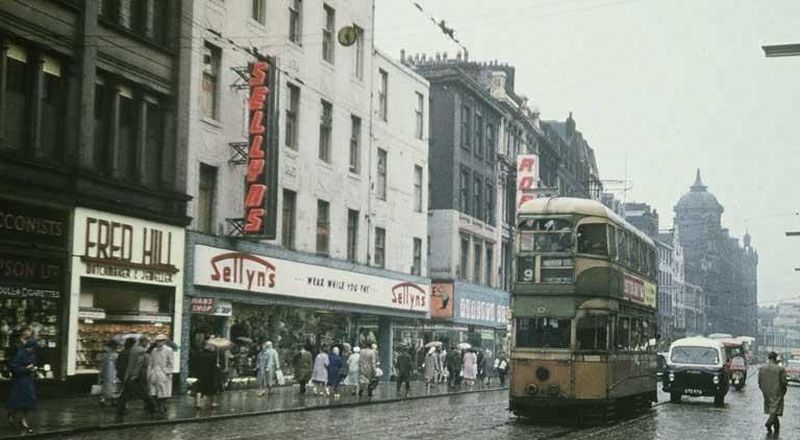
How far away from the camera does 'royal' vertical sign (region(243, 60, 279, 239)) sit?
3303 cm

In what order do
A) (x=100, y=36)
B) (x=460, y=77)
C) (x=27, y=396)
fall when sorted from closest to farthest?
(x=27, y=396) → (x=100, y=36) → (x=460, y=77)

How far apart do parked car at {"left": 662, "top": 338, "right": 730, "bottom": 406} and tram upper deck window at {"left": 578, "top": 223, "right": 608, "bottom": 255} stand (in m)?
12.5

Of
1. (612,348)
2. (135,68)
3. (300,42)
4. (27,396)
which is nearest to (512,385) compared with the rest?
(612,348)

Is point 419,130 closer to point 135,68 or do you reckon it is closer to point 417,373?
point 417,373

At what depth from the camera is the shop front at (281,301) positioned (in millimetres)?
32344

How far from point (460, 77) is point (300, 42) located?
17.0 metres

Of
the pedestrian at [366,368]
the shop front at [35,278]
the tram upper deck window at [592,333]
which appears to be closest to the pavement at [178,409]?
the pedestrian at [366,368]

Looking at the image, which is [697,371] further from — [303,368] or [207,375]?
[207,375]

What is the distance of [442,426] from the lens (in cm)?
2267

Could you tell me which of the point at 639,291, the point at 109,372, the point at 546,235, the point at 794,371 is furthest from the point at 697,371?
the point at 794,371

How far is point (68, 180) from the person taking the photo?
2680cm

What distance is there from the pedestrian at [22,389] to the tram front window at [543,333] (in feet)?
37.6

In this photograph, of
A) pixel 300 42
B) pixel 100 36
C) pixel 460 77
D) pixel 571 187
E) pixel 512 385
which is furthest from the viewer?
pixel 571 187

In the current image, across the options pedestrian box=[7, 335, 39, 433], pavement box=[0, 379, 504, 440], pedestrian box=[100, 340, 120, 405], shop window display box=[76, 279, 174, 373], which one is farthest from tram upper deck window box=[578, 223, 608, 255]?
pedestrian box=[7, 335, 39, 433]
